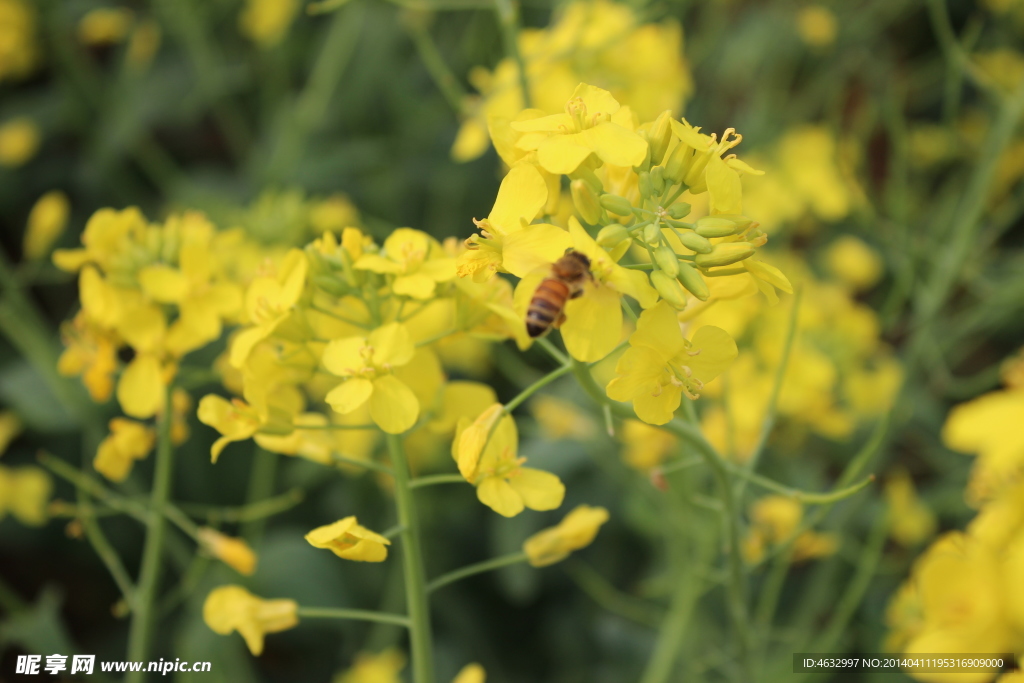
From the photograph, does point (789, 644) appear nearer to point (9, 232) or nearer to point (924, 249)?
point (924, 249)

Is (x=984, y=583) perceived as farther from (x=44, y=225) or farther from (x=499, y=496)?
(x=44, y=225)

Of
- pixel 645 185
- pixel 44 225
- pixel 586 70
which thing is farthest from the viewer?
pixel 586 70

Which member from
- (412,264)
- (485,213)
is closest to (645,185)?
(412,264)

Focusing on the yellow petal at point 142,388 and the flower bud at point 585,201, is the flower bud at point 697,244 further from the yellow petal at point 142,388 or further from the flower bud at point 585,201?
the yellow petal at point 142,388

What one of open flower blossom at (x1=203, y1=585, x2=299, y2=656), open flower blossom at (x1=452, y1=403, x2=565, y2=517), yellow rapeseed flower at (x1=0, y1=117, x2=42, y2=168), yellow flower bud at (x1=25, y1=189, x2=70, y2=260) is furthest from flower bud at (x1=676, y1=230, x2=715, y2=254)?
yellow rapeseed flower at (x1=0, y1=117, x2=42, y2=168)

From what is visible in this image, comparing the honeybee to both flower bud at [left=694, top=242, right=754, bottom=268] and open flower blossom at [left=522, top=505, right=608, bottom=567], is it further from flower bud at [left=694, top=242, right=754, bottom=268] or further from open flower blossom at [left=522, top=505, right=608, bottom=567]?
open flower blossom at [left=522, top=505, right=608, bottom=567]

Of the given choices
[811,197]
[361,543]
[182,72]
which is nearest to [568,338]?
[361,543]
